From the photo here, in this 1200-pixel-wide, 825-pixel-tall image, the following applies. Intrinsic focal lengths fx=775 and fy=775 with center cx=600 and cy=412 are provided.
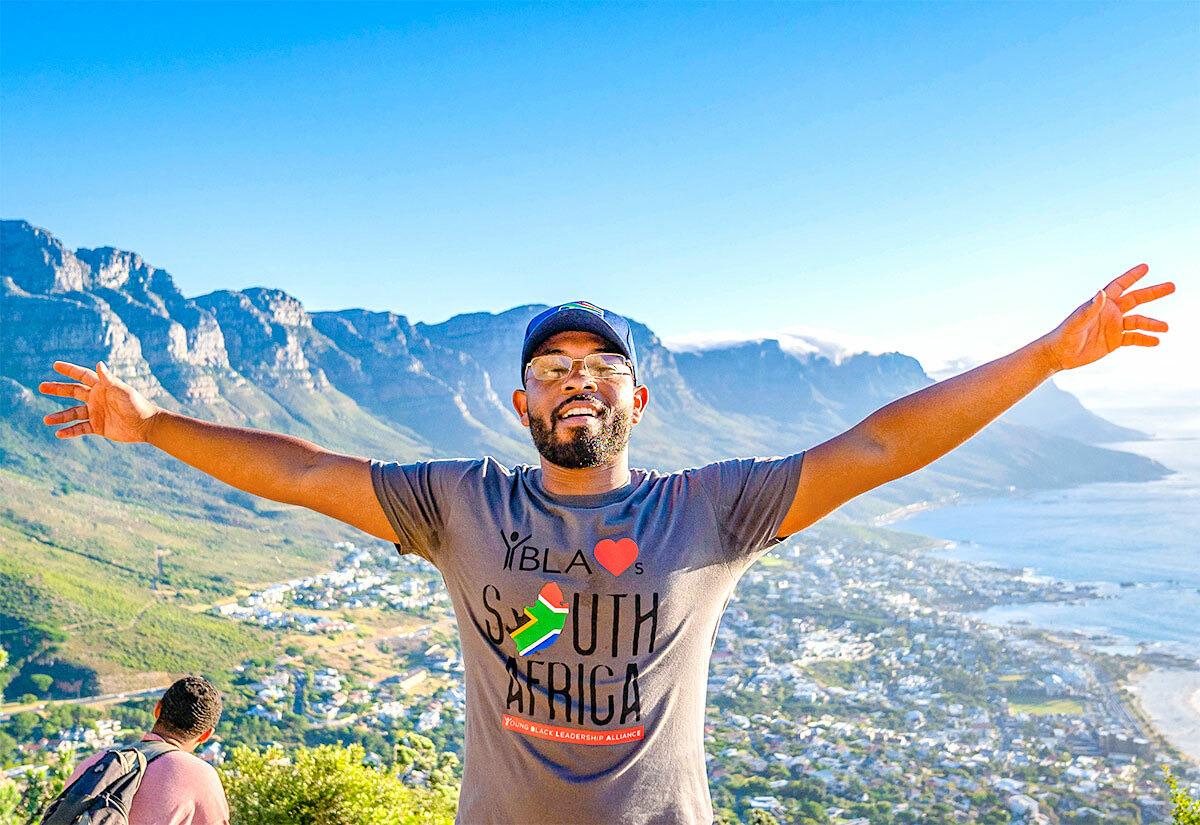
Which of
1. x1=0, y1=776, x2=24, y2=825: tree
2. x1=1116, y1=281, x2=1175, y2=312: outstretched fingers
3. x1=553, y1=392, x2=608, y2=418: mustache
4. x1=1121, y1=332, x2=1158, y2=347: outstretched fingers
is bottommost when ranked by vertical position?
x1=0, y1=776, x2=24, y2=825: tree

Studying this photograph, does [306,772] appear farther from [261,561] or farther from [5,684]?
[261,561]

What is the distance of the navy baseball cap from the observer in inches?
86.2

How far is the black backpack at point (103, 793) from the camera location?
3.23 m

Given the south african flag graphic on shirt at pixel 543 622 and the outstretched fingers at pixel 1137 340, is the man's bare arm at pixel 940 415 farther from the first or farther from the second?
the south african flag graphic on shirt at pixel 543 622

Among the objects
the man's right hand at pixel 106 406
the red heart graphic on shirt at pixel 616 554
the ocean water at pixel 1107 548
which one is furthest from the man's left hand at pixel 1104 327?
the ocean water at pixel 1107 548

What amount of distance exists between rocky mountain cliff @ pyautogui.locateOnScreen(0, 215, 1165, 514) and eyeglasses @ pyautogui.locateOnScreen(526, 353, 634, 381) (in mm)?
92399

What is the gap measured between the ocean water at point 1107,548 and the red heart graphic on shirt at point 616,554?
66.2 m


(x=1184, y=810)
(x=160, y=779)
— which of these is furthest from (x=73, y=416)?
(x=1184, y=810)

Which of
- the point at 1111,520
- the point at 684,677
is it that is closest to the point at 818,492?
the point at 684,677

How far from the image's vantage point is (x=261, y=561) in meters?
72.4

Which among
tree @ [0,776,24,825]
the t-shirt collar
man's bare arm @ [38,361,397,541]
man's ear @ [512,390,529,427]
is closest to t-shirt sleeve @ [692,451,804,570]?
the t-shirt collar

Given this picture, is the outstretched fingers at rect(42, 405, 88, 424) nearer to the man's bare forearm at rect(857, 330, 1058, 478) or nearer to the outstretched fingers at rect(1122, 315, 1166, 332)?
the man's bare forearm at rect(857, 330, 1058, 478)

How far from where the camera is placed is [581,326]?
2193 millimetres

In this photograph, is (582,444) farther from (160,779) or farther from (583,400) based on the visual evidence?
(160,779)
